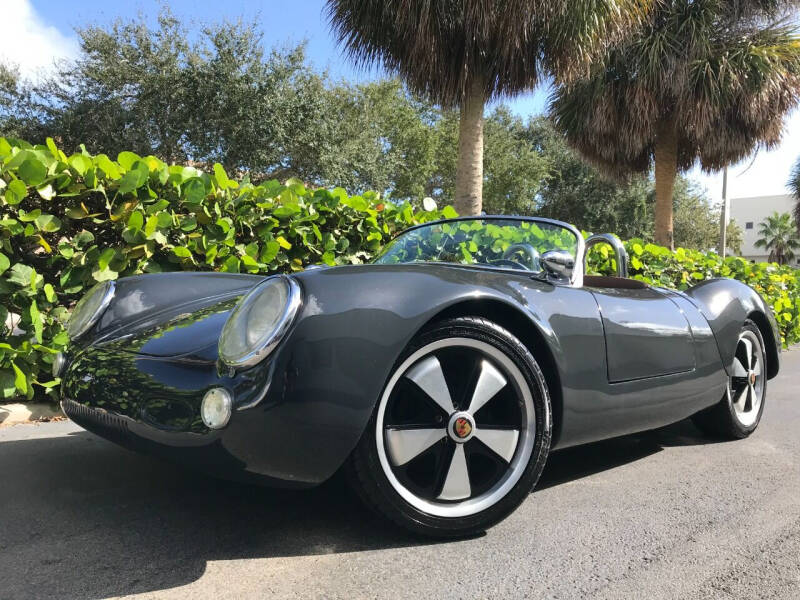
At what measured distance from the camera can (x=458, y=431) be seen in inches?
77.5

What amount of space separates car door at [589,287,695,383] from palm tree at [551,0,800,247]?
28.5 ft

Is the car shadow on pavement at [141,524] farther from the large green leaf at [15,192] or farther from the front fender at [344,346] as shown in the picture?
the large green leaf at [15,192]

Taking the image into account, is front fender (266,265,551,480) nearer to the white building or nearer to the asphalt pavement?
the asphalt pavement

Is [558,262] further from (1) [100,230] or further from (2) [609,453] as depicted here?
(1) [100,230]

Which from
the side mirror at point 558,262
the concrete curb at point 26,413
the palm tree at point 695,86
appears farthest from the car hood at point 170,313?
the palm tree at point 695,86

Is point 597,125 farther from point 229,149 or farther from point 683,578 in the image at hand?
point 683,578

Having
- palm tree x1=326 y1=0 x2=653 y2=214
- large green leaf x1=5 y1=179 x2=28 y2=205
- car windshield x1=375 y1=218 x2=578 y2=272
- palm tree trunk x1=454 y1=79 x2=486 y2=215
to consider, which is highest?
palm tree x1=326 y1=0 x2=653 y2=214

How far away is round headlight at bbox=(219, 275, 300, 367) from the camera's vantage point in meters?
1.66

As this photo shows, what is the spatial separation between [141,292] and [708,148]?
12078mm

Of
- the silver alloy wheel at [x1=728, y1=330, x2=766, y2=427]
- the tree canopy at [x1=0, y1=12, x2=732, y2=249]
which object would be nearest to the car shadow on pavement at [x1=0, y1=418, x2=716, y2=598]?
the silver alloy wheel at [x1=728, y1=330, x2=766, y2=427]

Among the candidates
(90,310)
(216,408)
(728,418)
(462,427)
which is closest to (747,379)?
(728,418)

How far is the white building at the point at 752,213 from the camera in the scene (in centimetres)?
6912

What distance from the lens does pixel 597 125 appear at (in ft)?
39.4

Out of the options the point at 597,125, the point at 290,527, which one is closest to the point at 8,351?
the point at 290,527
